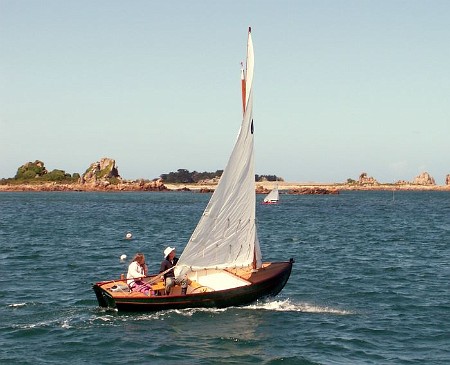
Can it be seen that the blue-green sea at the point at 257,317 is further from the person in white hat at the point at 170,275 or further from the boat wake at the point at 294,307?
the person in white hat at the point at 170,275

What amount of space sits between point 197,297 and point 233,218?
4.16 m

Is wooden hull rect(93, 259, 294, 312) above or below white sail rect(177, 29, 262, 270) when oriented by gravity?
below

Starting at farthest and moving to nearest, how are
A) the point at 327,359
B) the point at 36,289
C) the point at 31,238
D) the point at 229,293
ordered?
the point at 31,238, the point at 36,289, the point at 229,293, the point at 327,359

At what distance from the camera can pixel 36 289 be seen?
32406 millimetres

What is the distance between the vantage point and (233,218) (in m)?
28.9

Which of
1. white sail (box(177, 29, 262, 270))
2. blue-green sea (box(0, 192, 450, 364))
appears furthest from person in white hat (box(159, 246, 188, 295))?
blue-green sea (box(0, 192, 450, 364))

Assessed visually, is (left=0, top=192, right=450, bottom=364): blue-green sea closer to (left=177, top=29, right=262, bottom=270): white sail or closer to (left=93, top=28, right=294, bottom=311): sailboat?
(left=93, top=28, right=294, bottom=311): sailboat

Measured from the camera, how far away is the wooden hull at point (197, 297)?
85.1 ft

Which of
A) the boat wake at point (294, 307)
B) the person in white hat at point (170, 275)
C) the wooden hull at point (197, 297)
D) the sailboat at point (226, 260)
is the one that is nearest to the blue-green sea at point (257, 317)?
the boat wake at point (294, 307)

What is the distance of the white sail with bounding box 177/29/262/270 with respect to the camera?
27.8 meters

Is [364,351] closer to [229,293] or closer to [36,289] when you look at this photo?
[229,293]

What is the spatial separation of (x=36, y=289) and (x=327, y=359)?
54.7ft

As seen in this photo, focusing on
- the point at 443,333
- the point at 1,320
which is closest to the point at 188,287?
the point at 1,320

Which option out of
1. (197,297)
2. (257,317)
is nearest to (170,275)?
(197,297)
